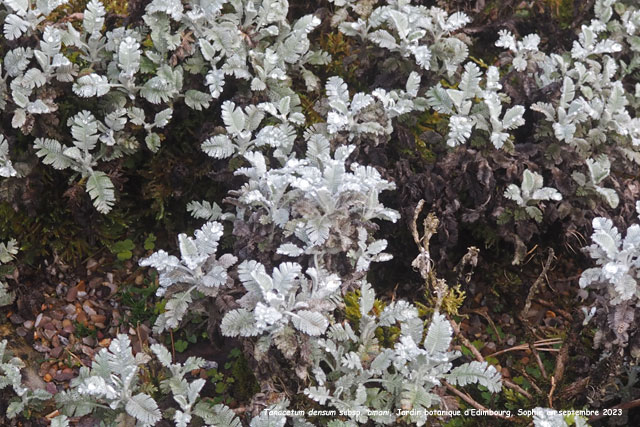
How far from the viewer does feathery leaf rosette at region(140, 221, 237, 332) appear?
2.19 metres

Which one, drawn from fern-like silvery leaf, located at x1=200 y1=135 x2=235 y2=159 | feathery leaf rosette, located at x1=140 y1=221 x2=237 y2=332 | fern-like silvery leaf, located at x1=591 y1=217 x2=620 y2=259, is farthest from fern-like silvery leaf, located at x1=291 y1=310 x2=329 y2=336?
fern-like silvery leaf, located at x1=591 y1=217 x2=620 y2=259

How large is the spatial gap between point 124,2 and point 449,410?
93.0 inches

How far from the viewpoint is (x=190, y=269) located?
2221mm

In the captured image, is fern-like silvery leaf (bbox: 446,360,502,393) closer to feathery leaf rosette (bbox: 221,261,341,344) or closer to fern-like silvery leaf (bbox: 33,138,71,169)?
feathery leaf rosette (bbox: 221,261,341,344)

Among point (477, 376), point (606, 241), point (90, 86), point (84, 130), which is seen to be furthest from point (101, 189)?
point (606, 241)

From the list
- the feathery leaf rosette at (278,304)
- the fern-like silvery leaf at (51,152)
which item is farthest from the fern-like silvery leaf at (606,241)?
the fern-like silvery leaf at (51,152)

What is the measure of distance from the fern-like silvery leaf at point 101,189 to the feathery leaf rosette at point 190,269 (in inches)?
18.4

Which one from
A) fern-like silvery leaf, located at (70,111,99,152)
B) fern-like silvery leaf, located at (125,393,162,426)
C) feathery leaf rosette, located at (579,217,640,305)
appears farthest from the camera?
fern-like silvery leaf, located at (70,111,99,152)

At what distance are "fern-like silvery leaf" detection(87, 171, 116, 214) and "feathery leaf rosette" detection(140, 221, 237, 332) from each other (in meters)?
0.47

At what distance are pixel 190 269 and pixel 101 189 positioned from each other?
610 mm

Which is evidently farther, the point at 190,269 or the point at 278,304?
the point at 190,269

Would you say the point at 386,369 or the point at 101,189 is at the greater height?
the point at 101,189

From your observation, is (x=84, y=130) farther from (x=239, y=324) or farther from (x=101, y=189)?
(x=239, y=324)

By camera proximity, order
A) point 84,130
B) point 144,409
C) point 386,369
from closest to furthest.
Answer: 1. point 144,409
2. point 386,369
3. point 84,130
